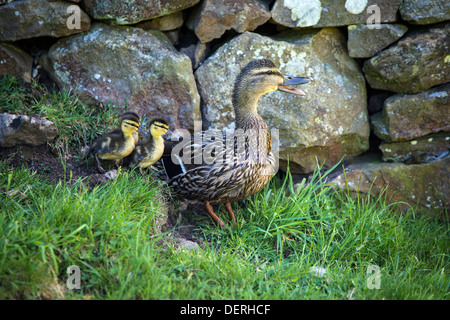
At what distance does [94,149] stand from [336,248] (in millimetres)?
2319

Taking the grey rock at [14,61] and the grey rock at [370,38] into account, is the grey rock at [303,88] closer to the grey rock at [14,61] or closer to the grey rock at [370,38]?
the grey rock at [370,38]

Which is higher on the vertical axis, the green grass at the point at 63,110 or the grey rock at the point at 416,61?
the grey rock at the point at 416,61

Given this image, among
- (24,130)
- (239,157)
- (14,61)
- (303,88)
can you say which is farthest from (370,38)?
(14,61)

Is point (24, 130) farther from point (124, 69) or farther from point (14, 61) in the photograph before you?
point (124, 69)

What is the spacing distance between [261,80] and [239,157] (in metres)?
0.75

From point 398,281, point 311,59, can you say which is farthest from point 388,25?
point 398,281

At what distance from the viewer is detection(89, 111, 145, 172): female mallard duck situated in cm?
371

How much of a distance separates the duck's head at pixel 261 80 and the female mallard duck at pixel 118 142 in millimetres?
1012

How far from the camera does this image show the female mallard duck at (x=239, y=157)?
378 cm

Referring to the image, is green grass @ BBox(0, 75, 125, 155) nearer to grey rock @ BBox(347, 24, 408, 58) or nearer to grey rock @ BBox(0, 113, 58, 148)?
grey rock @ BBox(0, 113, 58, 148)

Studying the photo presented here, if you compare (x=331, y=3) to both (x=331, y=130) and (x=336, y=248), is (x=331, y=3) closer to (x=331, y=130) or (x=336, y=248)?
(x=331, y=130)

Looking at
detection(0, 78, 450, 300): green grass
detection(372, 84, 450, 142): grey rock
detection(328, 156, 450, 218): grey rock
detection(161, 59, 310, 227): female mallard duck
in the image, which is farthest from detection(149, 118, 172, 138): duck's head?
detection(372, 84, 450, 142): grey rock

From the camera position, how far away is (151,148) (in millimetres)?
3846

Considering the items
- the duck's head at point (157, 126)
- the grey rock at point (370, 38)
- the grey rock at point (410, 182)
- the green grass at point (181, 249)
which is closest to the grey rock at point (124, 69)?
the green grass at point (181, 249)
